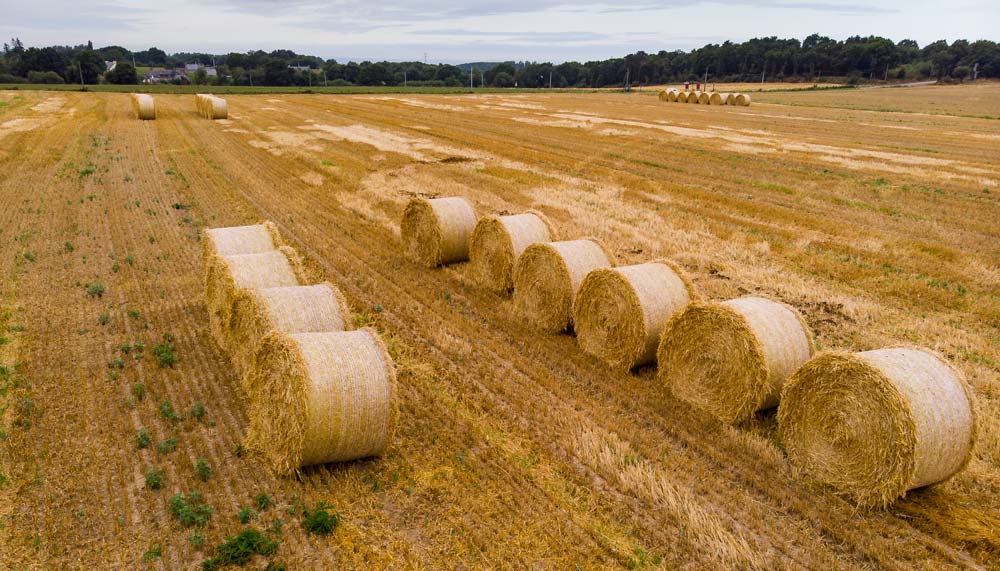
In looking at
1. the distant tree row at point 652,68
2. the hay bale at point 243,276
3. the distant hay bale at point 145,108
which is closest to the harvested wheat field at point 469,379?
the hay bale at point 243,276

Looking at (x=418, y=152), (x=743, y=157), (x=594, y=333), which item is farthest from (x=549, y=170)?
(x=594, y=333)

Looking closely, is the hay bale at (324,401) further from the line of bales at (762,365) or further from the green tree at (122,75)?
the green tree at (122,75)

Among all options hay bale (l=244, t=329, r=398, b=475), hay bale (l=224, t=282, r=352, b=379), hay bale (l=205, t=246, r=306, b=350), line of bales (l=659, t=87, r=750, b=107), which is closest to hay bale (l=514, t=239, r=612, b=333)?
hay bale (l=224, t=282, r=352, b=379)

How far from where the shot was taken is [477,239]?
1243 cm

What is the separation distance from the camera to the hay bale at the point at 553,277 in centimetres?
1014

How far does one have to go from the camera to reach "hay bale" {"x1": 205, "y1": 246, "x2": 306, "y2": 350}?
906 cm

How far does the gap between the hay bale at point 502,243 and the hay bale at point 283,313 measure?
3.94 metres

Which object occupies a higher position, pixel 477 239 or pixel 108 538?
pixel 477 239

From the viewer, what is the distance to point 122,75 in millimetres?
87562

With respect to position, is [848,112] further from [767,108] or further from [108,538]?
[108,538]

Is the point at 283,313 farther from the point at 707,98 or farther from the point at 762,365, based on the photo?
the point at 707,98

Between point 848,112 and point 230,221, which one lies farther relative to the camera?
point 848,112

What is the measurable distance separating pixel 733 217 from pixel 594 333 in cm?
936

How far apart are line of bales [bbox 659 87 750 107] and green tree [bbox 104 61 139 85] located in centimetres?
7044
